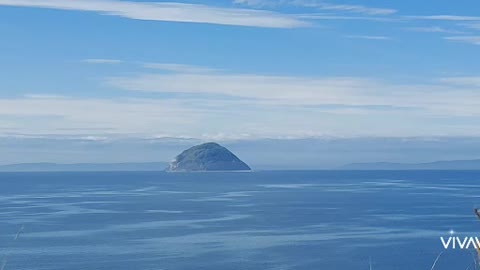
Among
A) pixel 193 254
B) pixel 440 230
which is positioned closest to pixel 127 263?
pixel 193 254

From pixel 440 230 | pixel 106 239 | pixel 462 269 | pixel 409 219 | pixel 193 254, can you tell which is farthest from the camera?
pixel 409 219

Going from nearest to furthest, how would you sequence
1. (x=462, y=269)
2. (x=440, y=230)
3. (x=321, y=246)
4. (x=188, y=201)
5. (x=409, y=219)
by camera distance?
(x=462, y=269) → (x=321, y=246) → (x=440, y=230) → (x=409, y=219) → (x=188, y=201)

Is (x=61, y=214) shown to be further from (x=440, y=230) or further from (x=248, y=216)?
(x=440, y=230)

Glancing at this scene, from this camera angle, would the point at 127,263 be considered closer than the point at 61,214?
Yes

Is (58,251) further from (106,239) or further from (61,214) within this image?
(61,214)

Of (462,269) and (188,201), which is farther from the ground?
(188,201)

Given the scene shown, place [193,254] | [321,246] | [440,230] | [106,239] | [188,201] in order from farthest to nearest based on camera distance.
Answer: [188,201], [440,230], [106,239], [321,246], [193,254]

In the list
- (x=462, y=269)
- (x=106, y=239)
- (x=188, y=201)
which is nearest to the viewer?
(x=462, y=269)

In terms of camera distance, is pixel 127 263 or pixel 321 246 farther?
pixel 321 246

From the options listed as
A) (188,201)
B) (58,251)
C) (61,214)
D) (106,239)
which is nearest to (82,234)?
(106,239)
